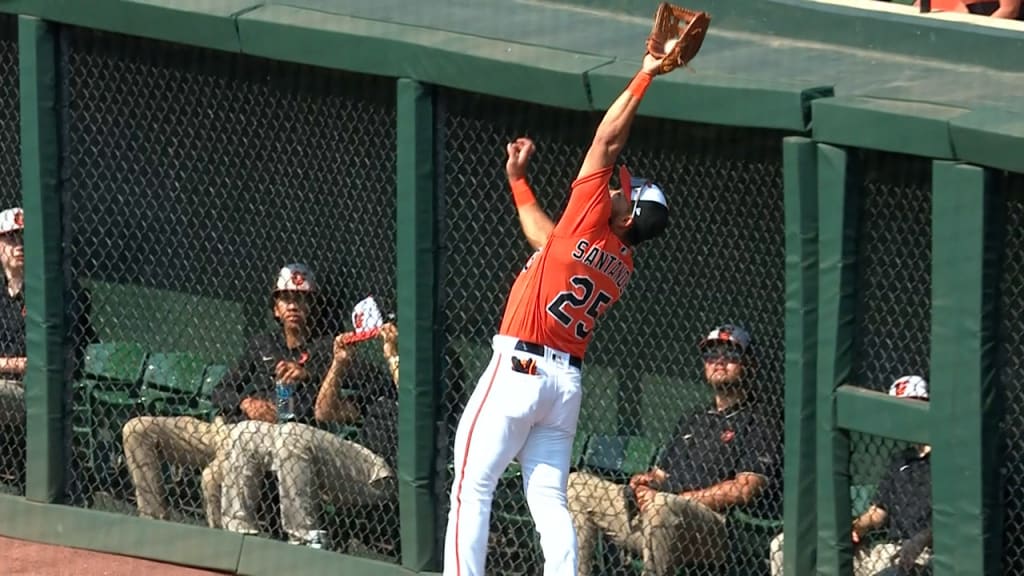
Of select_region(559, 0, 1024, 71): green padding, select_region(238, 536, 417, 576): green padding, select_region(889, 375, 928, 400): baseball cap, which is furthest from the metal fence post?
select_region(238, 536, 417, 576): green padding

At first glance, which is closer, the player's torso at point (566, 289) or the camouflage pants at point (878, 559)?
the player's torso at point (566, 289)

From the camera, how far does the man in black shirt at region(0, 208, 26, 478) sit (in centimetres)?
675

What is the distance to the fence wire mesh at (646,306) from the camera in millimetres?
5621

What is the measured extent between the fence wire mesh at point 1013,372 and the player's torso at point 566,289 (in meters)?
1.10

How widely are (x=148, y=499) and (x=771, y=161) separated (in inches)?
100

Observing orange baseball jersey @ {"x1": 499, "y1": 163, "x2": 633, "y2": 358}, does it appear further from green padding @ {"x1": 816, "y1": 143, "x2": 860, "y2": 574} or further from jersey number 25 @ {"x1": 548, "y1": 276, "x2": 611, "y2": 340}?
green padding @ {"x1": 816, "y1": 143, "x2": 860, "y2": 574}

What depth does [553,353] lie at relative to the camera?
516 centimetres

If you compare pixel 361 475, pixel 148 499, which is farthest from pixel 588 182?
pixel 148 499

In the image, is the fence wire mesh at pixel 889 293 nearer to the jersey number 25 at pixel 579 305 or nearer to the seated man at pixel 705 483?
the seated man at pixel 705 483

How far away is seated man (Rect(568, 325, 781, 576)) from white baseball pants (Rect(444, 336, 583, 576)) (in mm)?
527

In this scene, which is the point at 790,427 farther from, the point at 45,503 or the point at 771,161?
the point at 45,503

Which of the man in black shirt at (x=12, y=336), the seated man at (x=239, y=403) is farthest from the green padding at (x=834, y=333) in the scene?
the man in black shirt at (x=12, y=336)

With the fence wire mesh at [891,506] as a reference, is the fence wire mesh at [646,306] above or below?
above

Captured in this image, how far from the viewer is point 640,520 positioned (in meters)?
5.66
